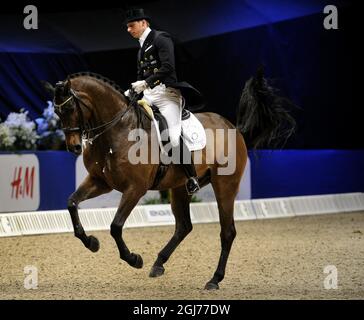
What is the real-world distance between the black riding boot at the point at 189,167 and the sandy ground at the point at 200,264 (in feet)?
2.71

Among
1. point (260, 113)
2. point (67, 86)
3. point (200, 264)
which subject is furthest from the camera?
point (260, 113)

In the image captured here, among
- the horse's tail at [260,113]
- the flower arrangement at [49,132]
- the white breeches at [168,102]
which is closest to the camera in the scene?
the white breeches at [168,102]

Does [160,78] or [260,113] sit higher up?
[160,78]

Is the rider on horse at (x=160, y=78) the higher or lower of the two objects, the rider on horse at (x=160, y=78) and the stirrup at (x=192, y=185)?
the higher

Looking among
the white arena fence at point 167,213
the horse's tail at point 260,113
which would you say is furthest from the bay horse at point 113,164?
the white arena fence at point 167,213

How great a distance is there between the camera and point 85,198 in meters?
6.52

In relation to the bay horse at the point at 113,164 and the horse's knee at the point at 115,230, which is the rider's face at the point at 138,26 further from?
the horse's knee at the point at 115,230

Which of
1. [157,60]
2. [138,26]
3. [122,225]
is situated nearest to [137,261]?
[122,225]

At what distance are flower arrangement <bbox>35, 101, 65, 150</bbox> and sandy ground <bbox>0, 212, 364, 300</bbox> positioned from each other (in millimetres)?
1661

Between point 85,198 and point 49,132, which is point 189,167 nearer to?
point 85,198

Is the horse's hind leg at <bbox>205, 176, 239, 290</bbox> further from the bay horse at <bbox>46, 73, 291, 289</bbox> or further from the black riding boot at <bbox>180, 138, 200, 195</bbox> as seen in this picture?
the black riding boot at <bbox>180, 138, 200, 195</bbox>

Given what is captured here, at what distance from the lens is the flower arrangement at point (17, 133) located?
1049cm

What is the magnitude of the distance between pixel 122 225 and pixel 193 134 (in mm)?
1186

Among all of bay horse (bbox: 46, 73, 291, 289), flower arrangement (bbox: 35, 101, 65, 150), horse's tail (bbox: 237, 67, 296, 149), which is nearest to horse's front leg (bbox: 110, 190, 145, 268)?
bay horse (bbox: 46, 73, 291, 289)
